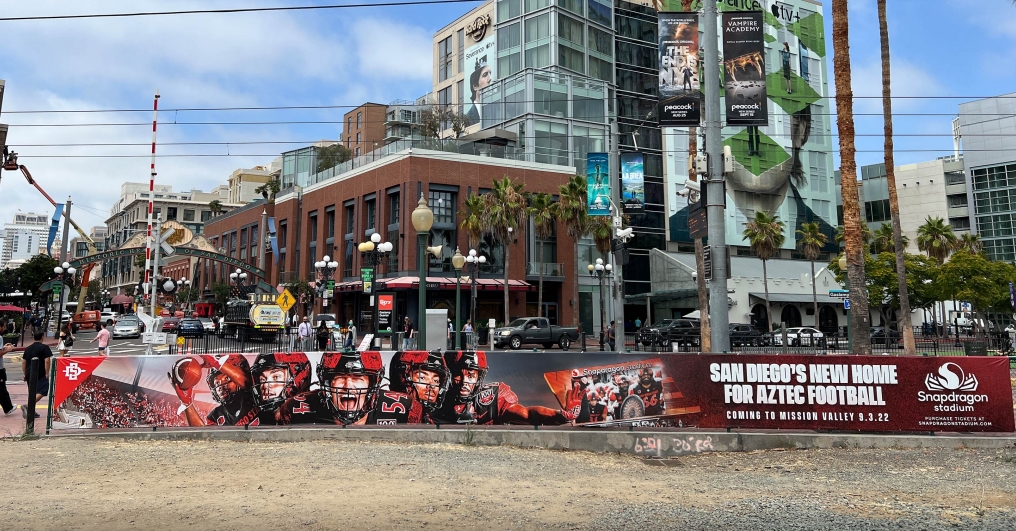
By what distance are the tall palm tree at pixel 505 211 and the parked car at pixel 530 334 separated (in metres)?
4.63

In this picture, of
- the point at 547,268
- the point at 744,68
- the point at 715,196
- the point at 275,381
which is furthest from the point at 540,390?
the point at 547,268

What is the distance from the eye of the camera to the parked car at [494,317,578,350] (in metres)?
35.9

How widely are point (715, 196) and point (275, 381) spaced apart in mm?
9358

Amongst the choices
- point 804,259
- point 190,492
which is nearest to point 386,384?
point 190,492

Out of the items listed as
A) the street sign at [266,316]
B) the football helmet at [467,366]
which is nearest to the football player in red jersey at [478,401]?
the football helmet at [467,366]

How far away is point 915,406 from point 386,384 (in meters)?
9.11

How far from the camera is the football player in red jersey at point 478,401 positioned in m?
11.7

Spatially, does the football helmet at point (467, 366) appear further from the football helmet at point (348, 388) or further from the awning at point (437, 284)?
the awning at point (437, 284)

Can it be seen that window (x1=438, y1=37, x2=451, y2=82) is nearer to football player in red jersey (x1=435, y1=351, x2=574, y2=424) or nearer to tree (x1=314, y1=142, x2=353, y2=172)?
tree (x1=314, y1=142, x2=353, y2=172)

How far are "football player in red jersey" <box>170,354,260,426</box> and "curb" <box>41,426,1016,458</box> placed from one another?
0.24 metres

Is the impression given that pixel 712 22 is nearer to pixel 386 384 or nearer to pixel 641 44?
pixel 386 384

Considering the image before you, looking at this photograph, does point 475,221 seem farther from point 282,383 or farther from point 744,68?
point 282,383

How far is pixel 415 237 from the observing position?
45.2m

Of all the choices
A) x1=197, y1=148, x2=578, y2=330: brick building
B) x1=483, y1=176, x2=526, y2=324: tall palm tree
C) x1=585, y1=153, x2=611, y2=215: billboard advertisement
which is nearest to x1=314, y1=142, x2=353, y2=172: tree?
x1=197, y1=148, x2=578, y2=330: brick building
